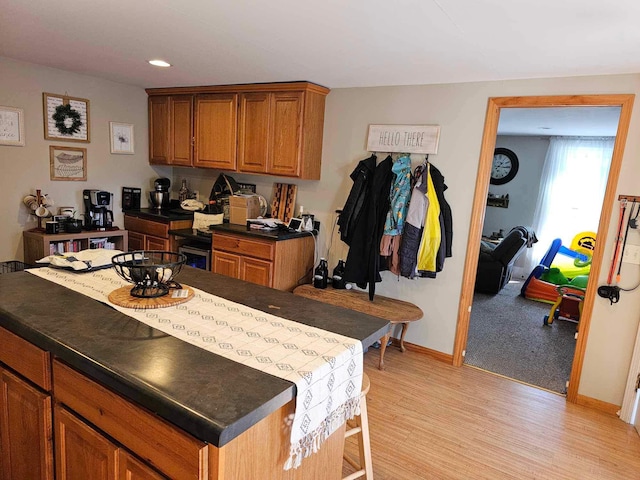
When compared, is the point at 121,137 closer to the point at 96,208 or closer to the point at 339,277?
the point at 96,208

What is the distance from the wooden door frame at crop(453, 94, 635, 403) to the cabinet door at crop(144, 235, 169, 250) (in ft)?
9.35

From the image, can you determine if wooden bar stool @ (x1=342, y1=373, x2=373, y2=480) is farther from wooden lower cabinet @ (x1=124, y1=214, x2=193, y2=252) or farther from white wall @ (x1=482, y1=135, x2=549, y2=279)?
white wall @ (x1=482, y1=135, x2=549, y2=279)

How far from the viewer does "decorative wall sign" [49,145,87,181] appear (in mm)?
3814

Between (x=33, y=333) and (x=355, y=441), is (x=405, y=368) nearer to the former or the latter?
(x=355, y=441)

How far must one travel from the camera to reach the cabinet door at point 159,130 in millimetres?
4379

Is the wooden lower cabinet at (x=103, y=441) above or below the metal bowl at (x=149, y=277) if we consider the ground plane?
below

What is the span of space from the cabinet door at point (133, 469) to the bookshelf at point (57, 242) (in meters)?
2.77

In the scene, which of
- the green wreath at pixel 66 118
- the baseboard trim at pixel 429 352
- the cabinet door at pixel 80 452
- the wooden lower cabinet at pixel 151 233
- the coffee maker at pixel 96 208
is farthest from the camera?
the wooden lower cabinet at pixel 151 233

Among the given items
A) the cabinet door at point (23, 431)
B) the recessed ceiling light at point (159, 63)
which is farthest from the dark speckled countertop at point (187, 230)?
the cabinet door at point (23, 431)

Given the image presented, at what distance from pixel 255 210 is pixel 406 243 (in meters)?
1.60

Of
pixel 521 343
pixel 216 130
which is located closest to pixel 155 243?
pixel 216 130

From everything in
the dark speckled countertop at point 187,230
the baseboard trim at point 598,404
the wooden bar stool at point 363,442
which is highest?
the dark speckled countertop at point 187,230

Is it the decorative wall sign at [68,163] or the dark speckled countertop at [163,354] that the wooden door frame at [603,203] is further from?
the decorative wall sign at [68,163]

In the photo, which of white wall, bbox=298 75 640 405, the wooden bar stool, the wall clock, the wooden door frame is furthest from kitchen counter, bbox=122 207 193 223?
the wall clock
